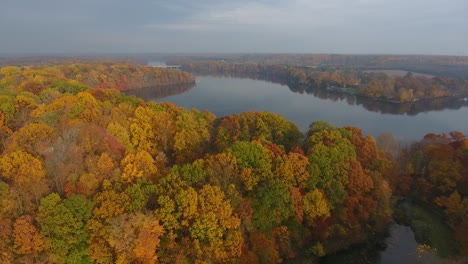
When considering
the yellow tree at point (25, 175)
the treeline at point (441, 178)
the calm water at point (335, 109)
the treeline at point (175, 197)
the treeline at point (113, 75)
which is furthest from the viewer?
the treeline at point (113, 75)

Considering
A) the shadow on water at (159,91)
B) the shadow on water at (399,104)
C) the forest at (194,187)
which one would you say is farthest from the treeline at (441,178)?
the shadow on water at (159,91)

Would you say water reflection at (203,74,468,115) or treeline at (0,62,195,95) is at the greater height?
treeline at (0,62,195,95)

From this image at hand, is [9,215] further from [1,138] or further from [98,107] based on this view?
[98,107]

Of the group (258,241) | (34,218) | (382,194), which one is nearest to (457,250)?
(382,194)

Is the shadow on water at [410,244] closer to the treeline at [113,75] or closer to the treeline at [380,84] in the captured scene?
the treeline at [380,84]

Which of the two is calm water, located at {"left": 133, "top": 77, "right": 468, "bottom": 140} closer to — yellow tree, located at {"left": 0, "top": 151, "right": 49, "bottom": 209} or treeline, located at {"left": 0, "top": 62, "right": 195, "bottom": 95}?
treeline, located at {"left": 0, "top": 62, "right": 195, "bottom": 95}

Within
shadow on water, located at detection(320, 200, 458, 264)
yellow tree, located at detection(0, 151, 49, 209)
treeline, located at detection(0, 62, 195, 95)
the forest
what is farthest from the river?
yellow tree, located at detection(0, 151, 49, 209)

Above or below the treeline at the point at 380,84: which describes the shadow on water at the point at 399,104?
below
